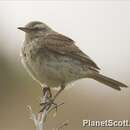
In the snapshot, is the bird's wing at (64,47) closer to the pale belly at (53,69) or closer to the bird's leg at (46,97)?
the pale belly at (53,69)

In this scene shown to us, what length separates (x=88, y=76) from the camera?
316cm

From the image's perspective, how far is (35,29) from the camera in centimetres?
315

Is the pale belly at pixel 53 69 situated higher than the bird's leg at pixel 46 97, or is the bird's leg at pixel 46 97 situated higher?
the pale belly at pixel 53 69

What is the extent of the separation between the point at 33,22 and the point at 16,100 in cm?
44

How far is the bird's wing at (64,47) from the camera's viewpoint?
3.14 metres

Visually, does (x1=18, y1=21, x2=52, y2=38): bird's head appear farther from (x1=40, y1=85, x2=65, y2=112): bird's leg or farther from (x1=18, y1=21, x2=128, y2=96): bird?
(x1=40, y1=85, x2=65, y2=112): bird's leg

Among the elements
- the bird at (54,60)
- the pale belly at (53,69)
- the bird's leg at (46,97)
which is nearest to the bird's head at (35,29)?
the bird at (54,60)

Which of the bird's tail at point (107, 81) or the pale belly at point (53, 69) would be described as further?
the bird's tail at point (107, 81)

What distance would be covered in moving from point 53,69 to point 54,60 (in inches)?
1.7

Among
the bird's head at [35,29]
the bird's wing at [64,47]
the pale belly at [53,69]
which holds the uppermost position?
the bird's head at [35,29]

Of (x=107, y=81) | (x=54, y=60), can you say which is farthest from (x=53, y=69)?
(x=107, y=81)

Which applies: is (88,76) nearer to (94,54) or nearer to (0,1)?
(94,54)

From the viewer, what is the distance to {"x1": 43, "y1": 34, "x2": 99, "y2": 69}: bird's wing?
3.14m

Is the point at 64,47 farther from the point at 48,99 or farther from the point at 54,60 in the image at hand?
the point at 48,99
